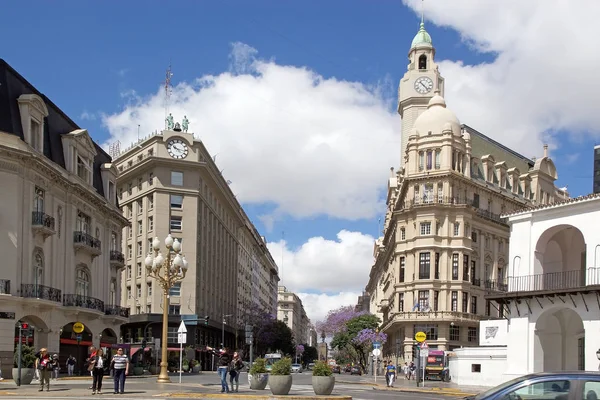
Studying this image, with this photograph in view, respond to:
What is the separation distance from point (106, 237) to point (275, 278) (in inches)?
5468

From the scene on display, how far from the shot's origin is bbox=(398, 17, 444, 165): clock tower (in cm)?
8762

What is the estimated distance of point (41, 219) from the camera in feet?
149

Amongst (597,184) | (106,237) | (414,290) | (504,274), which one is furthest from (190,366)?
(597,184)

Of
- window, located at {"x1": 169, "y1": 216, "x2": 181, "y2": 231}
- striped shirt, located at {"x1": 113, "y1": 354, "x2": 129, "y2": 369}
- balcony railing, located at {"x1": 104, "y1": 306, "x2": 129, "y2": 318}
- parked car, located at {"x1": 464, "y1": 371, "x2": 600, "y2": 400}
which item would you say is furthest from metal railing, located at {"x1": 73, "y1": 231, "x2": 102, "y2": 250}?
parked car, located at {"x1": 464, "y1": 371, "x2": 600, "y2": 400}

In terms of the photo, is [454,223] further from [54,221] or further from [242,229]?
[242,229]

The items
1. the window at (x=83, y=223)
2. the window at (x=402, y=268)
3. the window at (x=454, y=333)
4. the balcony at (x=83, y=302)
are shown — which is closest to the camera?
the balcony at (x=83, y=302)

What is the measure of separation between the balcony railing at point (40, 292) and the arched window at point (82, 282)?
460 cm

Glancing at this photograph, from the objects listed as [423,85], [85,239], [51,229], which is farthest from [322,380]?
[423,85]

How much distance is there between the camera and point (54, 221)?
47781mm

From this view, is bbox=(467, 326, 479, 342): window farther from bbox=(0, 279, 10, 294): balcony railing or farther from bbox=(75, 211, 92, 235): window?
bbox=(0, 279, 10, 294): balcony railing

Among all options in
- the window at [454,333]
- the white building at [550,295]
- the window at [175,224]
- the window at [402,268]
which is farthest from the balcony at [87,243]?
the window at [454,333]

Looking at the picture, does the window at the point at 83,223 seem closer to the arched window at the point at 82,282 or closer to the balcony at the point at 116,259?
the arched window at the point at 82,282

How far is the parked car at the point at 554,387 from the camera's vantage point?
11.0 metres

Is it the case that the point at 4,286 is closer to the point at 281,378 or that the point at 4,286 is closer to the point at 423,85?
the point at 281,378
